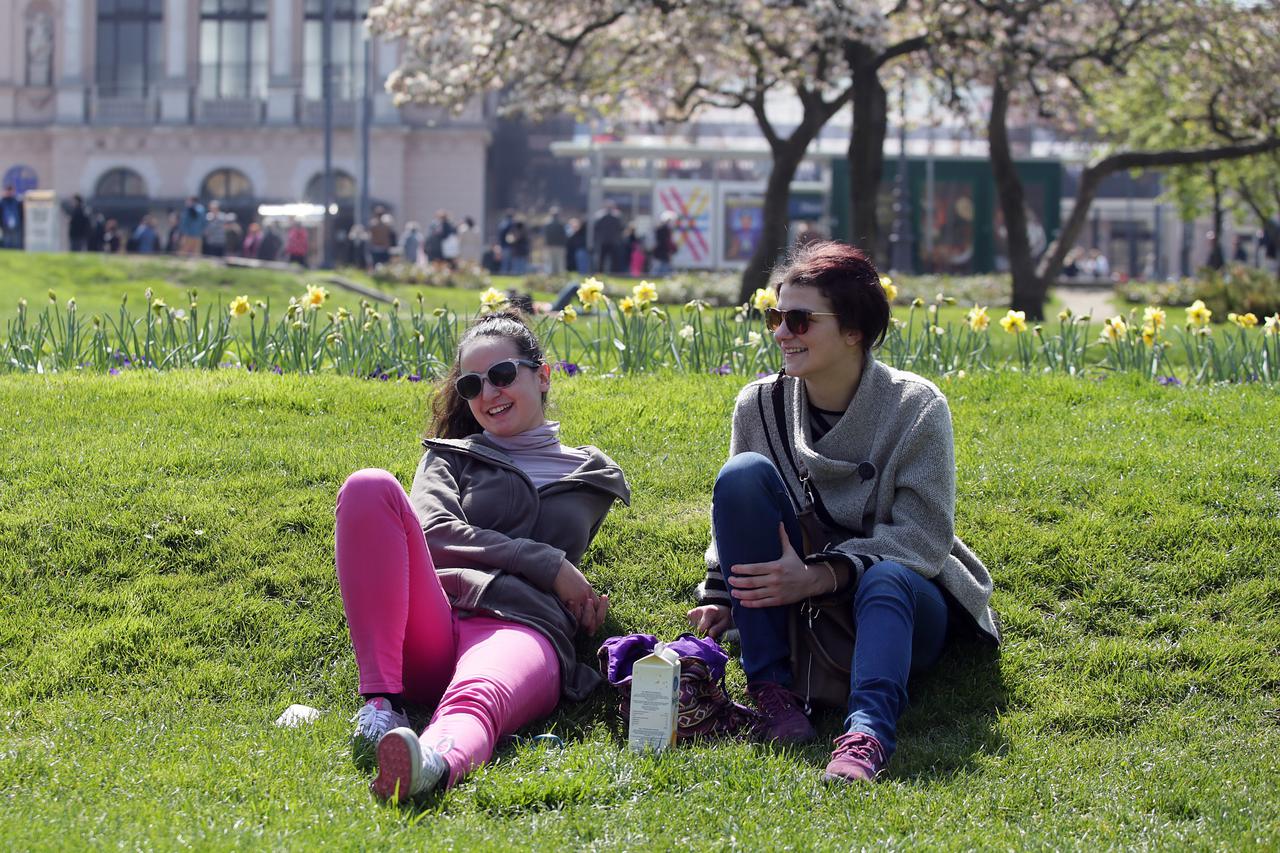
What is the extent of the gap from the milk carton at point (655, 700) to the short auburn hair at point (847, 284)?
40.0 inches

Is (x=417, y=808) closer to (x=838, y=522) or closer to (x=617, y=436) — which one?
(x=838, y=522)

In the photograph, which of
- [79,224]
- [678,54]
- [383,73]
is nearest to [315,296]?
[678,54]

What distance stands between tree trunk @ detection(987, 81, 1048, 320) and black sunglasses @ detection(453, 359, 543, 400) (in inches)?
507

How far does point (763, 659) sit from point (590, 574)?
113cm

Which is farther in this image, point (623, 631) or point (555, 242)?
point (555, 242)

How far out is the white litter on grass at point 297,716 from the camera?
4.11m

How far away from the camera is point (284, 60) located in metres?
45.6

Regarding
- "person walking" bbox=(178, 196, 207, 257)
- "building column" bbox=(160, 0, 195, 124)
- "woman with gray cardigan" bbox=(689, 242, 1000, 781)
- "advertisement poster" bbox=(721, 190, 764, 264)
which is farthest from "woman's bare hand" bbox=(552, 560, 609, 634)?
"building column" bbox=(160, 0, 195, 124)

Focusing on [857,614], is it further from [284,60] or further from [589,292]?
[284,60]

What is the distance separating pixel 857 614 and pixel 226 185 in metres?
44.9

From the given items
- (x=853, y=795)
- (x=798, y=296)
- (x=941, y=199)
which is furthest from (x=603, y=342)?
(x=941, y=199)

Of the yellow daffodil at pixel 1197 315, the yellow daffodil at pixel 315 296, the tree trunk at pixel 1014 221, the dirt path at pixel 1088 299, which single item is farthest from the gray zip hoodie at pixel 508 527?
the dirt path at pixel 1088 299

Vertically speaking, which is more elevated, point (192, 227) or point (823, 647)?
point (192, 227)

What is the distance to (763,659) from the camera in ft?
13.4
